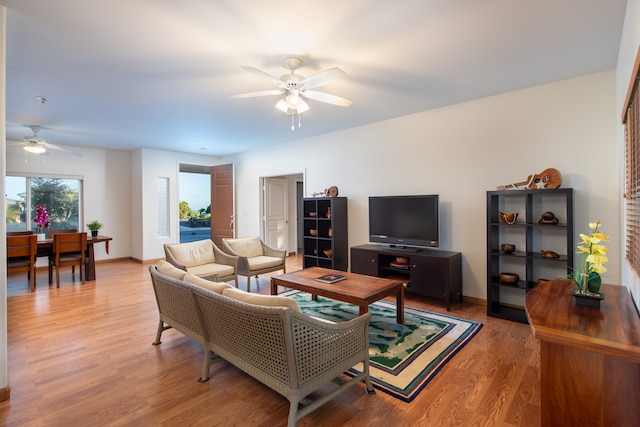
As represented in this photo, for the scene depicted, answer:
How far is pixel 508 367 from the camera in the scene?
2449 mm

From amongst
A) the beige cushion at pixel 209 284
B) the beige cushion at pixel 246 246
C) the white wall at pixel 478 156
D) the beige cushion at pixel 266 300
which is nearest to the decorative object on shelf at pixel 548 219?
the white wall at pixel 478 156

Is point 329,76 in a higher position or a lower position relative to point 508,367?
higher

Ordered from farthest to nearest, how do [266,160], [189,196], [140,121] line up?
1. [189,196]
2. [266,160]
3. [140,121]

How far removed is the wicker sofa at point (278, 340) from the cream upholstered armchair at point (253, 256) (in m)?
2.09

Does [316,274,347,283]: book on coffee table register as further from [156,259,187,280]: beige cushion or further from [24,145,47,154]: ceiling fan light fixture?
[24,145,47,154]: ceiling fan light fixture

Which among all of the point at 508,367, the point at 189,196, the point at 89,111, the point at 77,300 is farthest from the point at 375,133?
the point at 189,196

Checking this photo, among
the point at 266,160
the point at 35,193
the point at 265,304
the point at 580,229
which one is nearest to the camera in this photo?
the point at 265,304

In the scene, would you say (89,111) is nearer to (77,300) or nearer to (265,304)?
(77,300)

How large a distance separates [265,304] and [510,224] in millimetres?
2946

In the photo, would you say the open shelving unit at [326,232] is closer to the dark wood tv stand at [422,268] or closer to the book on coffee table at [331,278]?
the dark wood tv stand at [422,268]

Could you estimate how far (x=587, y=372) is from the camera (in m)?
1.36

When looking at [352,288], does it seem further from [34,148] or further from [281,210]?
[34,148]

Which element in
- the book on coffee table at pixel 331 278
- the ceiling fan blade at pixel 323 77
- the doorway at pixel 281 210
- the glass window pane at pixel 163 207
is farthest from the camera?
the glass window pane at pixel 163 207

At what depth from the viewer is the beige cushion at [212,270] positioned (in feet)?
13.4
